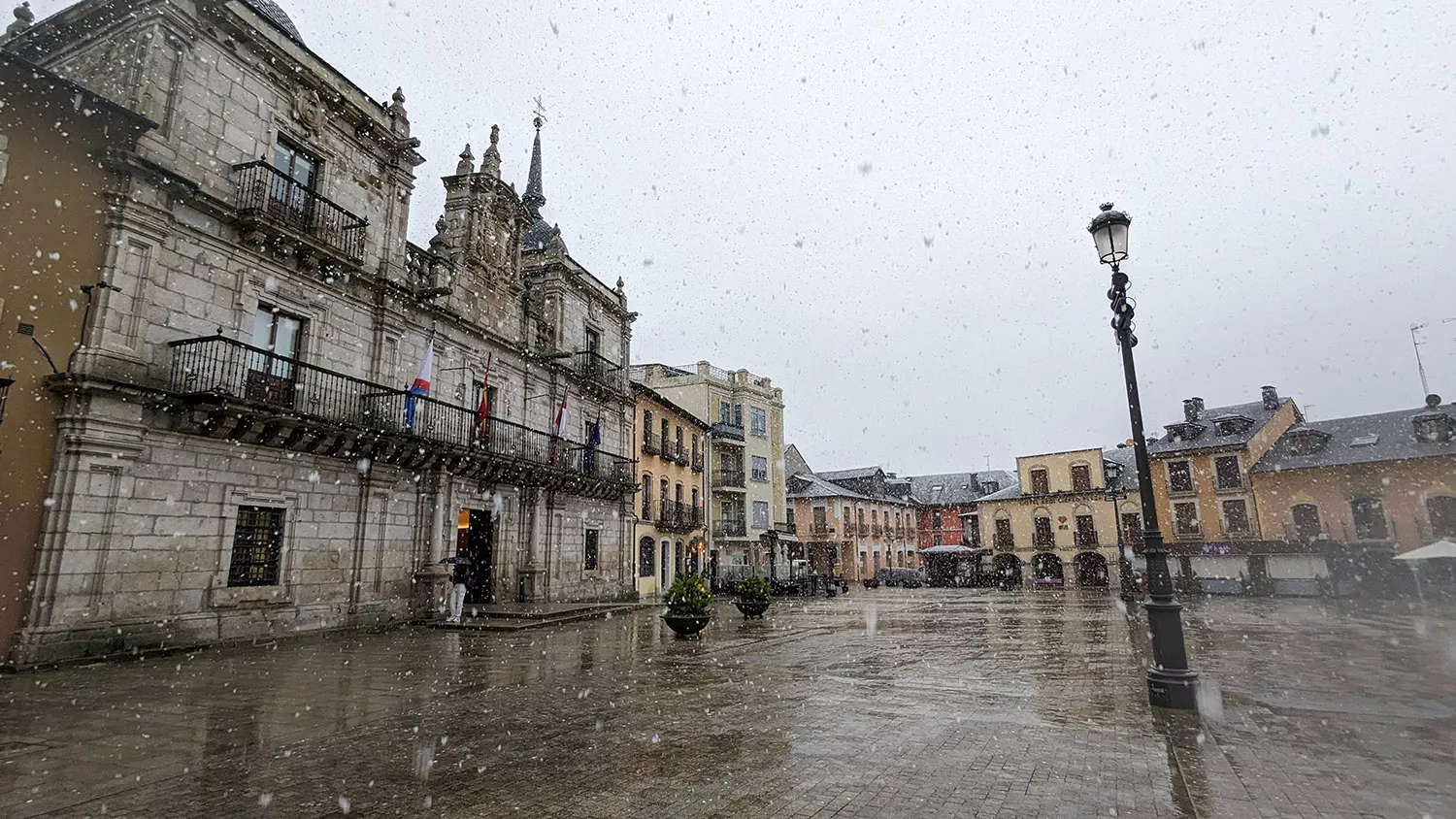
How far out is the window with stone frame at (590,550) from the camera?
2577 centimetres

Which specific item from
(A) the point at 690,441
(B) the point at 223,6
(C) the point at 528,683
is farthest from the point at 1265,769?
(A) the point at 690,441

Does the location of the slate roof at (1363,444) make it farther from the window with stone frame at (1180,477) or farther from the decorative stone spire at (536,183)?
the decorative stone spire at (536,183)

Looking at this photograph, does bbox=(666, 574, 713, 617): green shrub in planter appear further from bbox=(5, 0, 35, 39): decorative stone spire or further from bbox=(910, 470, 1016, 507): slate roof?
bbox=(910, 470, 1016, 507): slate roof

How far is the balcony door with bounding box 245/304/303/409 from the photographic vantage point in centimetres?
1381

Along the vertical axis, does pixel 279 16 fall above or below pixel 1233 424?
above

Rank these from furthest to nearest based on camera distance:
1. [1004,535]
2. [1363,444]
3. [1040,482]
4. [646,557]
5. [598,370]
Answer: [1004,535] → [1040,482] → [1363,444] → [646,557] → [598,370]

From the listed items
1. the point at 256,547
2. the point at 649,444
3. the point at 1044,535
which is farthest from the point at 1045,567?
the point at 256,547

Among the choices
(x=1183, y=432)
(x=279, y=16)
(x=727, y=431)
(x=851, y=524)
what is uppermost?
(x=279, y=16)

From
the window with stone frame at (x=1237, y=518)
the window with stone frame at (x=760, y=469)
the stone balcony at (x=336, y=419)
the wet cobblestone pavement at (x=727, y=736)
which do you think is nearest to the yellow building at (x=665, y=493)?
the window with stone frame at (x=760, y=469)

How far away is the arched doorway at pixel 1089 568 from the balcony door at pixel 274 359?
4682 centimetres

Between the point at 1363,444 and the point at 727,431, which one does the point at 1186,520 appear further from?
the point at 727,431

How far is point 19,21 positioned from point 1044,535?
52.4 meters

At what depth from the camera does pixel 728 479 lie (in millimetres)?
40625

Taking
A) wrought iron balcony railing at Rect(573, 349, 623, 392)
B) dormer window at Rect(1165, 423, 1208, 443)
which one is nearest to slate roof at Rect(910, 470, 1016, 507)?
dormer window at Rect(1165, 423, 1208, 443)
